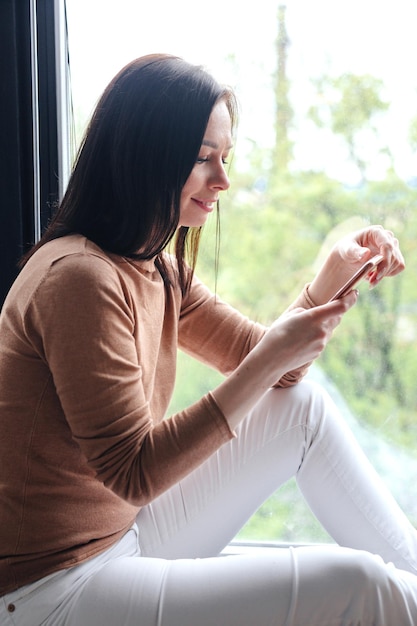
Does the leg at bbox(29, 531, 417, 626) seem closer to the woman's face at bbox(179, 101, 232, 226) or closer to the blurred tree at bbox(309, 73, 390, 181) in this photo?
the woman's face at bbox(179, 101, 232, 226)

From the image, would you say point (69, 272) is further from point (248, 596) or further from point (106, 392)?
point (248, 596)

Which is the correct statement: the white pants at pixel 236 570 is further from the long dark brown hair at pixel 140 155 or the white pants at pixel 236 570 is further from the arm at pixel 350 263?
the long dark brown hair at pixel 140 155

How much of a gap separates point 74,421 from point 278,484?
469 millimetres

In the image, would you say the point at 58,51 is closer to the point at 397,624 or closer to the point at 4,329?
the point at 4,329

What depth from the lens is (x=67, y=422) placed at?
40.0 inches

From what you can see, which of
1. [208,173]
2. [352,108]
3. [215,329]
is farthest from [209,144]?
[352,108]

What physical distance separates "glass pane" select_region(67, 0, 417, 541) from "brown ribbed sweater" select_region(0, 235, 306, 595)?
0.56m

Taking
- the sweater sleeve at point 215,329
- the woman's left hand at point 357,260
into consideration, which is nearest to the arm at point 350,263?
the woman's left hand at point 357,260

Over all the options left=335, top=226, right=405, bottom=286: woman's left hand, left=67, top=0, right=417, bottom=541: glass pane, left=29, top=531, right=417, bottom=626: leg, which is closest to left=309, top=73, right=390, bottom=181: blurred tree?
left=67, top=0, right=417, bottom=541: glass pane

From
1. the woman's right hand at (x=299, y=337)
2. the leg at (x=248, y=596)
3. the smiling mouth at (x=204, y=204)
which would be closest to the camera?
the leg at (x=248, y=596)

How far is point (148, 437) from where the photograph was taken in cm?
99

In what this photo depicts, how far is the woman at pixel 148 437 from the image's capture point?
3.13 feet

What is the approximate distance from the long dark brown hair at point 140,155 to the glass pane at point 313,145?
416 mm

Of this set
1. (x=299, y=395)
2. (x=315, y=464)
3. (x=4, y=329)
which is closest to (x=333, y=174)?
(x=299, y=395)
